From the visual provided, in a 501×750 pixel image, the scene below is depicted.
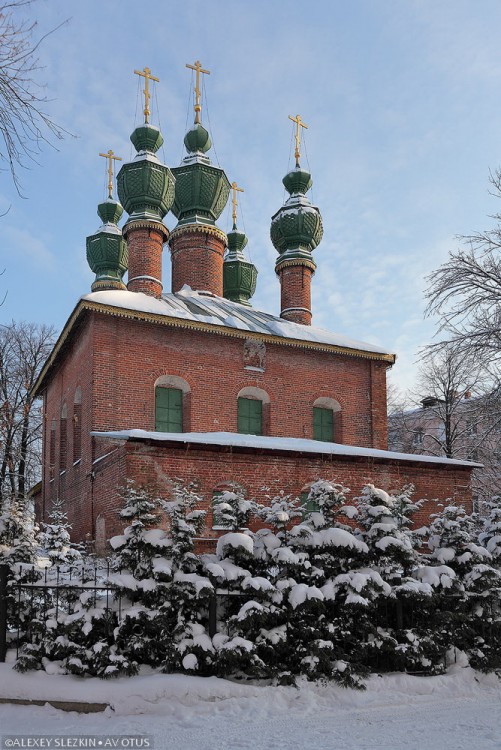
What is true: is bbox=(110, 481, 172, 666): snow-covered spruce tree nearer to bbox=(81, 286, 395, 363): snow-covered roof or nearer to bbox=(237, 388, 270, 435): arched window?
bbox=(81, 286, 395, 363): snow-covered roof

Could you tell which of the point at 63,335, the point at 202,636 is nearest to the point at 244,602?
the point at 202,636

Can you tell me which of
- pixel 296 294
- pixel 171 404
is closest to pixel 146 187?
pixel 296 294

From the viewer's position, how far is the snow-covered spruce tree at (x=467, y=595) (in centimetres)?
754

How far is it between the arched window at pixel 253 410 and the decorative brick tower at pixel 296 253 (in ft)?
15.4

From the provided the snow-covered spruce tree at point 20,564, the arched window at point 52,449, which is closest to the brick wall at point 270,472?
the snow-covered spruce tree at point 20,564

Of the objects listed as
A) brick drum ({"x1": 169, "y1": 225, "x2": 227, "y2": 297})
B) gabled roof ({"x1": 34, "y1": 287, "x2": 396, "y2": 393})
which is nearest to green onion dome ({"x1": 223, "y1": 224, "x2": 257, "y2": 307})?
brick drum ({"x1": 169, "y1": 225, "x2": 227, "y2": 297})

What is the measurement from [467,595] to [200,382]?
31.5 feet

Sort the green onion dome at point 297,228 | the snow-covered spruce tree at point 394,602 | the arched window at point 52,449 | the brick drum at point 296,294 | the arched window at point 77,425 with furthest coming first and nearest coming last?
1. the green onion dome at point 297,228
2. the brick drum at point 296,294
3. the arched window at point 52,449
4. the arched window at point 77,425
5. the snow-covered spruce tree at point 394,602

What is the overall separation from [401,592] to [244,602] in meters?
1.66

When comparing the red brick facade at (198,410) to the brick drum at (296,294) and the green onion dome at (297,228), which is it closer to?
the brick drum at (296,294)

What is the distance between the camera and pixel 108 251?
83.5 ft

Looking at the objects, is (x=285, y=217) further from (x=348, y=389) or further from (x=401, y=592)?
(x=401, y=592)

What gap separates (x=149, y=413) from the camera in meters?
15.7

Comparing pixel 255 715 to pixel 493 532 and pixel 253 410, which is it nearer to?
pixel 493 532
